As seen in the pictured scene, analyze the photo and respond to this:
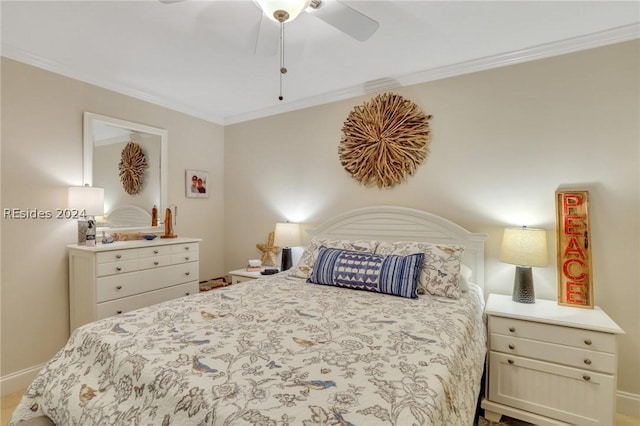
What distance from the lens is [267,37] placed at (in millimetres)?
1895

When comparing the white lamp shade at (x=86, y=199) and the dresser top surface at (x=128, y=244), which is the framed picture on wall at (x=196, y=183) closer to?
the dresser top surface at (x=128, y=244)

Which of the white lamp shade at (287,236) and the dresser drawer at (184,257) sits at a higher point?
the white lamp shade at (287,236)

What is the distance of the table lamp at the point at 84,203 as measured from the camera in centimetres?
252

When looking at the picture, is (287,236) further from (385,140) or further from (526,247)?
(526,247)

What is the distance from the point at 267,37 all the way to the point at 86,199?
195cm

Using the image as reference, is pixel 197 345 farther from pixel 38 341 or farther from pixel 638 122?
pixel 638 122

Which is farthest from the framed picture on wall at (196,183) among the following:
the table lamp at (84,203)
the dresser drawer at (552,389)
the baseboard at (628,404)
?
the baseboard at (628,404)

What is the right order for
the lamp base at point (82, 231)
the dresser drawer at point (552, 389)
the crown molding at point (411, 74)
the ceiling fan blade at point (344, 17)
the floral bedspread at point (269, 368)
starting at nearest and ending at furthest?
1. the floral bedspread at point (269, 368)
2. the ceiling fan blade at point (344, 17)
3. the dresser drawer at point (552, 389)
4. the crown molding at point (411, 74)
5. the lamp base at point (82, 231)

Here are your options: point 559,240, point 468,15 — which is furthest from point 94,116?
point 559,240

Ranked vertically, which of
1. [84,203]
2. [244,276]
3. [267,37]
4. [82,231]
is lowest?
[244,276]

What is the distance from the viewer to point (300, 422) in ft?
2.84

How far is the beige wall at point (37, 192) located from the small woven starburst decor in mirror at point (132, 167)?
359mm

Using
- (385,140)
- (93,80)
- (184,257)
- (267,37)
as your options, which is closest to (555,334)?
(385,140)

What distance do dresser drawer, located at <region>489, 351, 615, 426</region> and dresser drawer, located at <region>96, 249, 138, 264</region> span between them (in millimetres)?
2857
